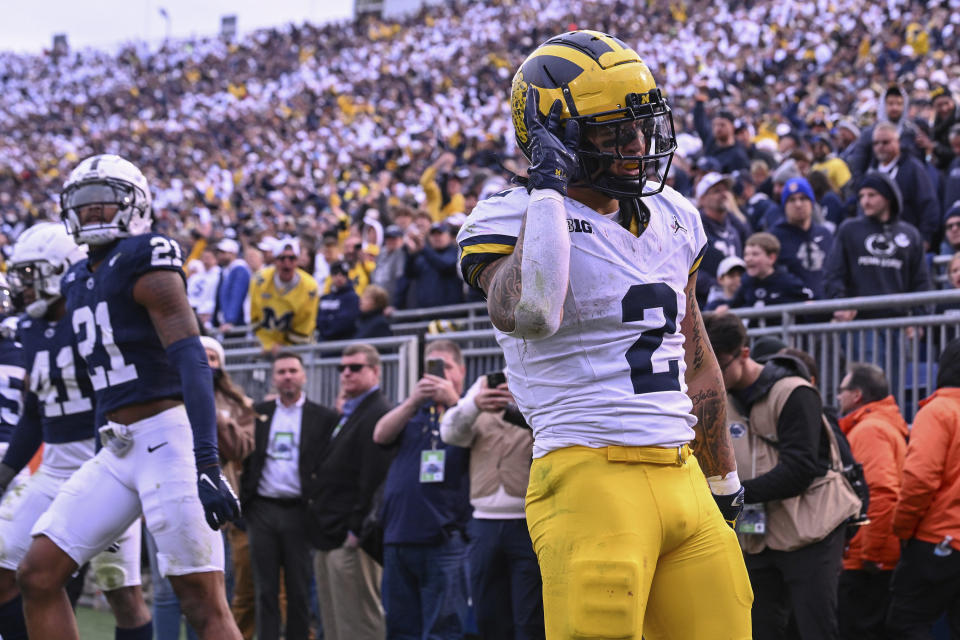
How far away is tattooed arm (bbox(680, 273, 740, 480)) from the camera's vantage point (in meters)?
3.48

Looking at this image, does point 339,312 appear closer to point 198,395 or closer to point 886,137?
point 886,137

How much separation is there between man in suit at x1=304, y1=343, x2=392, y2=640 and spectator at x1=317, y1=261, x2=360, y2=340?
231 cm

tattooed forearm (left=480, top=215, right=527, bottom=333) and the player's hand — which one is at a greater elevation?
tattooed forearm (left=480, top=215, right=527, bottom=333)

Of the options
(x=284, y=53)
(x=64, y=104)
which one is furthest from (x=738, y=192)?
(x=64, y=104)

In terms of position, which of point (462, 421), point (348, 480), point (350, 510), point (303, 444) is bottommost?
point (350, 510)

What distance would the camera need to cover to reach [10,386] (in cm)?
631

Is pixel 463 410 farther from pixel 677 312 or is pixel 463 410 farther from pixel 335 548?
pixel 677 312

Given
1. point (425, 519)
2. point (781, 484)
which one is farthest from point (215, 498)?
point (425, 519)

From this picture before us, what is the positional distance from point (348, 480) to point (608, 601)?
188 inches

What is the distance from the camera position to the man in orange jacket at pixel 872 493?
6176 millimetres

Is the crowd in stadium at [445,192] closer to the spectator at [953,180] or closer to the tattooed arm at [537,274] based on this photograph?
the spectator at [953,180]

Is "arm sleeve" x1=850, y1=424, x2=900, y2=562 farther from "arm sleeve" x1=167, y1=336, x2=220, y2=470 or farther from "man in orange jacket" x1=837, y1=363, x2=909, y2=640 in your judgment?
"arm sleeve" x1=167, y1=336, x2=220, y2=470

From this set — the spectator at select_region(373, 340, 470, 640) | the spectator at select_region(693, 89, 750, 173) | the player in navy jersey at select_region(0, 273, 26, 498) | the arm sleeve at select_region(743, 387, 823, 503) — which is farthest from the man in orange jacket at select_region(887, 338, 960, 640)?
the spectator at select_region(693, 89, 750, 173)

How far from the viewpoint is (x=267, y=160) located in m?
29.9
